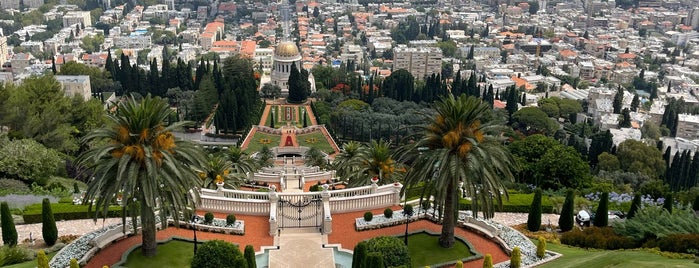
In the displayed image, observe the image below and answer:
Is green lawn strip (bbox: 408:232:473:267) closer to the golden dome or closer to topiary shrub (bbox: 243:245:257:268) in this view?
topiary shrub (bbox: 243:245:257:268)

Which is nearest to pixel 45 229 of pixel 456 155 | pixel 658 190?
pixel 456 155

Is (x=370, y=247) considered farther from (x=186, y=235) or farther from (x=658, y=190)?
(x=658, y=190)

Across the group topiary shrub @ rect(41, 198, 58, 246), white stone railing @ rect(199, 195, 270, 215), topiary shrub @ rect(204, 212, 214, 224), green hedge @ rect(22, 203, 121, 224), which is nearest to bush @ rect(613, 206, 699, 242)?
white stone railing @ rect(199, 195, 270, 215)

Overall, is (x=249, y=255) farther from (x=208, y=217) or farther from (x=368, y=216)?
(x=368, y=216)

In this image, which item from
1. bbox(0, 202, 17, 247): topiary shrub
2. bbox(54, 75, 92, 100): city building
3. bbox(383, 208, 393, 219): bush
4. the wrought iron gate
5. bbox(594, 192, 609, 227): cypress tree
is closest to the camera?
bbox(0, 202, 17, 247): topiary shrub

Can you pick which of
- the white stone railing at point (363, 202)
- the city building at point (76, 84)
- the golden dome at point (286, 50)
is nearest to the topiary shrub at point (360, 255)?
the white stone railing at point (363, 202)
